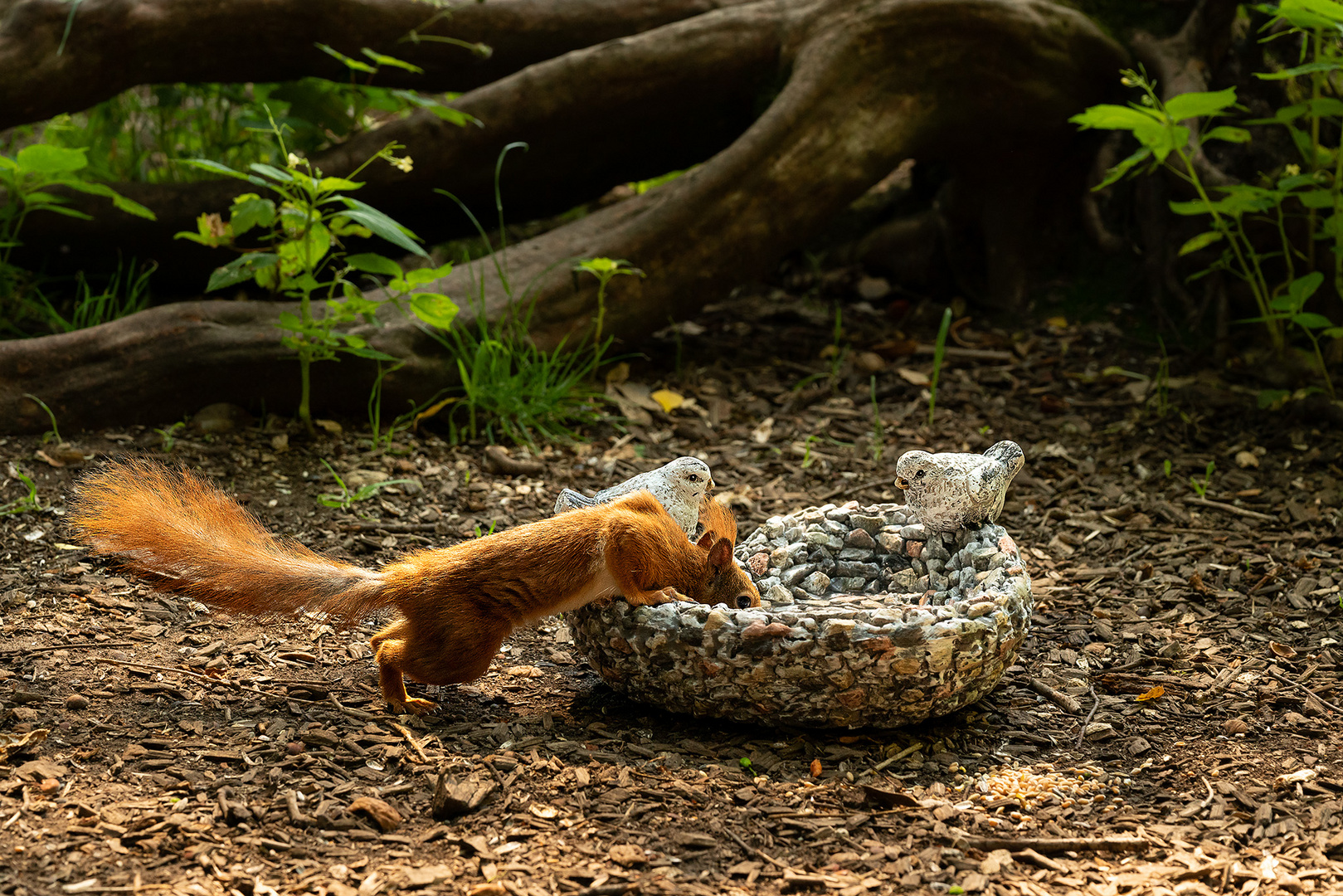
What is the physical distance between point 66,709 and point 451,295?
8.14ft

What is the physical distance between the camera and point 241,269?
144 inches

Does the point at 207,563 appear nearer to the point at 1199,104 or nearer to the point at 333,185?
the point at 333,185

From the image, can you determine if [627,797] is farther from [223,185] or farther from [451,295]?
[223,185]

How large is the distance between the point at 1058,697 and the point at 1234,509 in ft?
4.93

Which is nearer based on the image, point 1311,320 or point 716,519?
point 716,519

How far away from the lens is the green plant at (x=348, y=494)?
12.2 feet

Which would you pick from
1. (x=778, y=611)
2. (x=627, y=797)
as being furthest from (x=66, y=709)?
(x=778, y=611)

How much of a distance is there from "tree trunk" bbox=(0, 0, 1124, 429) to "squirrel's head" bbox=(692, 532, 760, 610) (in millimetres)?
2146

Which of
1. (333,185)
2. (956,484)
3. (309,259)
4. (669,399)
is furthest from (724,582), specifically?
(669,399)

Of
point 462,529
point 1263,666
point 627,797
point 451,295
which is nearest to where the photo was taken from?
point 627,797

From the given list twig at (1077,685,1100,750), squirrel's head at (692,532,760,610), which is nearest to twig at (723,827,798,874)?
squirrel's head at (692,532,760,610)

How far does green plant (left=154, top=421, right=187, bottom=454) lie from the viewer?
12.9ft

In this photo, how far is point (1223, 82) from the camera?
5.09 meters

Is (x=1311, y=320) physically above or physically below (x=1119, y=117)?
below
